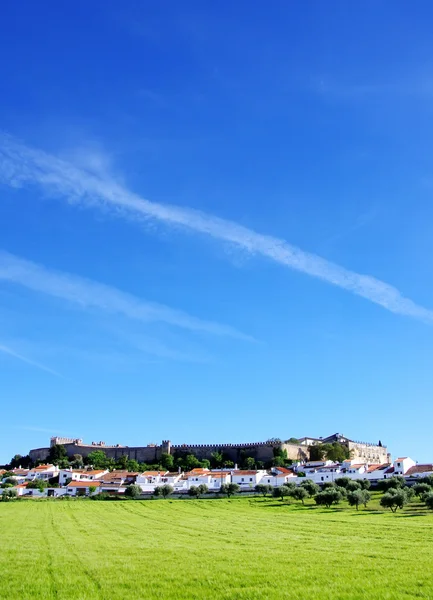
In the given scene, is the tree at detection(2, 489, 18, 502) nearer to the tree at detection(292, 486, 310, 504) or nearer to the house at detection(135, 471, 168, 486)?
the house at detection(135, 471, 168, 486)

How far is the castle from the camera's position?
149m

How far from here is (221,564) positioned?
67.9 ft

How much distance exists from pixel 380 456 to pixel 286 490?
99.3 m

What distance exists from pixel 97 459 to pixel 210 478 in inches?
2104

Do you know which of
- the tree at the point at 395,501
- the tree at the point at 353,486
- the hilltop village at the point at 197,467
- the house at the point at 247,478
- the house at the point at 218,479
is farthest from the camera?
the house at the point at 247,478

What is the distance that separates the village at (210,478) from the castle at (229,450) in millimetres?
27387

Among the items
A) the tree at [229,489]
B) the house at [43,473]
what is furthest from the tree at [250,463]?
the tree at [229,489]

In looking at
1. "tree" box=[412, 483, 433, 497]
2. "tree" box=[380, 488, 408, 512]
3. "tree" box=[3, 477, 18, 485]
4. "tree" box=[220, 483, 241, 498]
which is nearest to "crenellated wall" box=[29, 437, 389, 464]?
"tree" box=[3, 477, 18, 485]

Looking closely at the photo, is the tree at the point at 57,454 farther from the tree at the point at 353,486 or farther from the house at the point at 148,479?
the tree at the point at 353,486

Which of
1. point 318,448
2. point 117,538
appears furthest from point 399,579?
point 318,448

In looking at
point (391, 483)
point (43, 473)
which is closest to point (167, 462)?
point (43, 473)

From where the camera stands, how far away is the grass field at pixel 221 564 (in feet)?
51.7

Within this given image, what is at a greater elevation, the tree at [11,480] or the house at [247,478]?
the house at [247,478]

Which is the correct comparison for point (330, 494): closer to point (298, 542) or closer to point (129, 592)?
point (298, 542)
